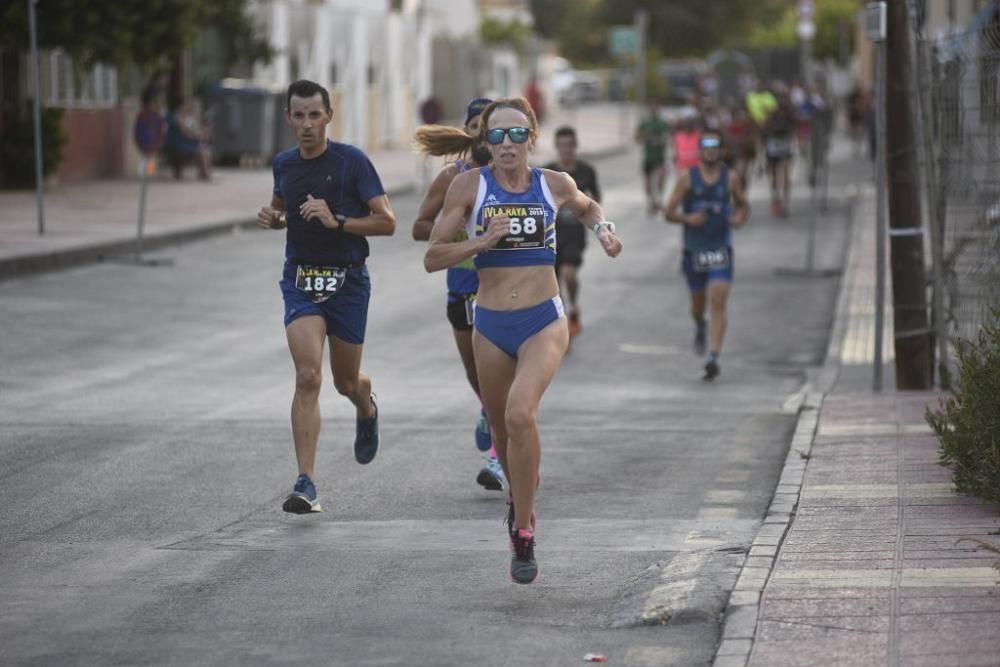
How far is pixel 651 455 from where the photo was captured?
1139 cm

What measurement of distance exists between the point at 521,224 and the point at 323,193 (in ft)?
6.15

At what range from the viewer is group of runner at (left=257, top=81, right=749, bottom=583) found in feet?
25.5

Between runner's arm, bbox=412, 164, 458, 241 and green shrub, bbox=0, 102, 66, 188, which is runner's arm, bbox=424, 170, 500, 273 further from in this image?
green shrub, bbox=0, 102, 66, 188

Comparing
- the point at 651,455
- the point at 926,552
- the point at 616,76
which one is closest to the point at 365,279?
the point at 651,455

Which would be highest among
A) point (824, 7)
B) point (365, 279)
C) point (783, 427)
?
point (824, 7)

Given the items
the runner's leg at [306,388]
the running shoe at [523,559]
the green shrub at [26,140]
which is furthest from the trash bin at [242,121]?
the running shoe at [523,559]

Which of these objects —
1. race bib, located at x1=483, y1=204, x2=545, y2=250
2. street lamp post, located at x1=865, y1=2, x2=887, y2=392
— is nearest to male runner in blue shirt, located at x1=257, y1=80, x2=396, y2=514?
race bib, located at x1=483, y1=204, x2=545, y2=250

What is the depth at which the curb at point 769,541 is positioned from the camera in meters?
6.43

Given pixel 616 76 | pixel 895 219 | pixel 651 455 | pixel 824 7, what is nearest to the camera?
pixel 651 455

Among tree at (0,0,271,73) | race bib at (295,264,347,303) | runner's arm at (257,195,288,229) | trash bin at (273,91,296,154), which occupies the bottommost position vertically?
race bib at (295,264,347,303)

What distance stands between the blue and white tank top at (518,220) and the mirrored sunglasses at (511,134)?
0.55 feet

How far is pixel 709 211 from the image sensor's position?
1579cm

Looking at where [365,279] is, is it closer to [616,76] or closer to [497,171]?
[497,171]

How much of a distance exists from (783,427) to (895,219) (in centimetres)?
191
